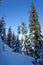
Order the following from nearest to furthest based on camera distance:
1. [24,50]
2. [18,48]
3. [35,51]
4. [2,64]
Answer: [2,64] → [35,51] → [24,50] → [18,48]

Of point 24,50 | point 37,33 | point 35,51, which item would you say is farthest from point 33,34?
point 24,50

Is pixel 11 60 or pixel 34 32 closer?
pixel 11 60

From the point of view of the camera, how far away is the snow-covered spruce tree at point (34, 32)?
116 ft

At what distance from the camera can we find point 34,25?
3709 centimetres

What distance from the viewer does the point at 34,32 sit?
36312 mm

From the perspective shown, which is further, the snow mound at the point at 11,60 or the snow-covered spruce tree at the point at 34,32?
the snow-covered spruce tree at the point at 34,32

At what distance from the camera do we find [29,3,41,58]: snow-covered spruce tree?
1396 inches

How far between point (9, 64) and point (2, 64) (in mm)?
1468

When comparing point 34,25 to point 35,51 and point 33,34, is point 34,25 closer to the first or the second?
point 33,34

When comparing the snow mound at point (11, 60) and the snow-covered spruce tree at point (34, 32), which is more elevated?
the snow-covered spruce tree at point (34, 32)

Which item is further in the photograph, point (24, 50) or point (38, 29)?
point (24, 50)

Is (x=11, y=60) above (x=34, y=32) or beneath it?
beneath

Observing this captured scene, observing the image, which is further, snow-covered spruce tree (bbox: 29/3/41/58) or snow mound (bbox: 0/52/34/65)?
snow-covered spruce tree (bbox: 29/3/41/58)

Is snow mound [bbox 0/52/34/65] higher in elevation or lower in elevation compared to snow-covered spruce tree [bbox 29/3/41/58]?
lower
